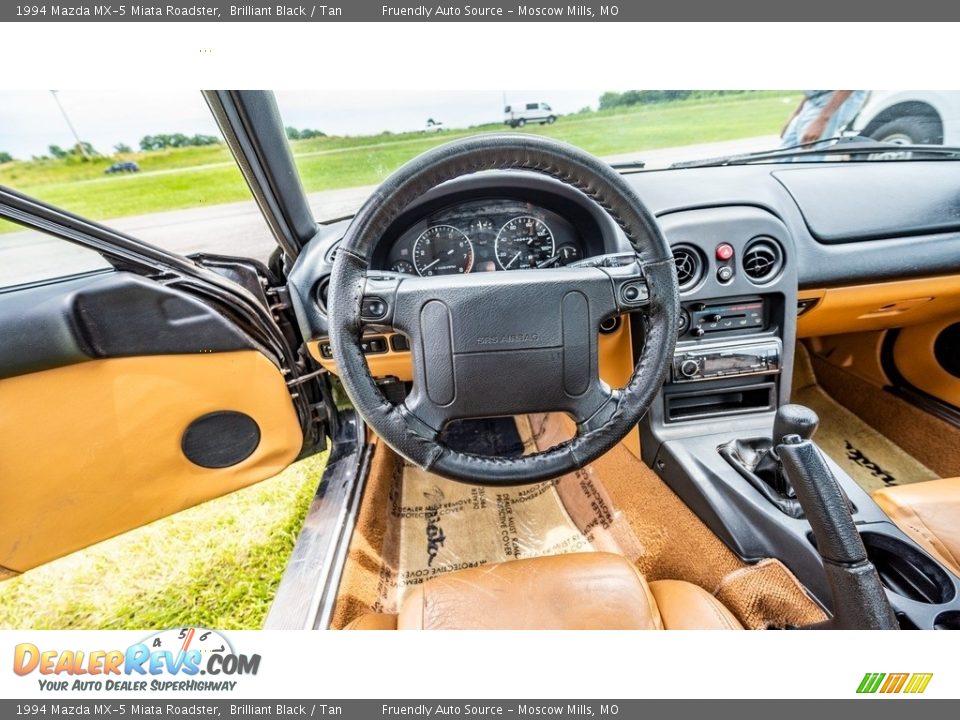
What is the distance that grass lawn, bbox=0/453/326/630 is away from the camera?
154 cm

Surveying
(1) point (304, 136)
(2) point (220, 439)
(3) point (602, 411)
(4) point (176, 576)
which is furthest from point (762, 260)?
(4) point (176, 576)

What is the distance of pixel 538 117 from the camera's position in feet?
4.19

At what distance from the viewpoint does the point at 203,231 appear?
1459mm

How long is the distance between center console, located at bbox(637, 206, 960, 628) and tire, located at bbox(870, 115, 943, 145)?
0.90 meters

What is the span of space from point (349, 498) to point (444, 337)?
97 cm

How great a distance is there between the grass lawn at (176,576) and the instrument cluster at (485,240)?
108 cm

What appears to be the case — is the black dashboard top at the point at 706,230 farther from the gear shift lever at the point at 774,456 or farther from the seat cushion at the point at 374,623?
the seat cushion at the point at 374,623

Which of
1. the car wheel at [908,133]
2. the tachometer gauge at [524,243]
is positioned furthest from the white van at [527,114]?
the car wheel at [908,133]

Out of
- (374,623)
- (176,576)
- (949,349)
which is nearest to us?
(374,623)

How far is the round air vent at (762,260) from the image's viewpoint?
138 centimetres

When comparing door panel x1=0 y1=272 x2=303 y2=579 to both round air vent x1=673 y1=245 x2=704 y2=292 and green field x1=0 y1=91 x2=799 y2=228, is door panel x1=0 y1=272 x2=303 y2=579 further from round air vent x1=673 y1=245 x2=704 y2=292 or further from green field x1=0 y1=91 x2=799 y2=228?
round air vent x1=673 y1=245 x2=704 y2=292

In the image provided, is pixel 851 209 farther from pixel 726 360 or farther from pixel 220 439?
pixel 220 439

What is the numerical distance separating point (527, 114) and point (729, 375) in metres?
0.94
